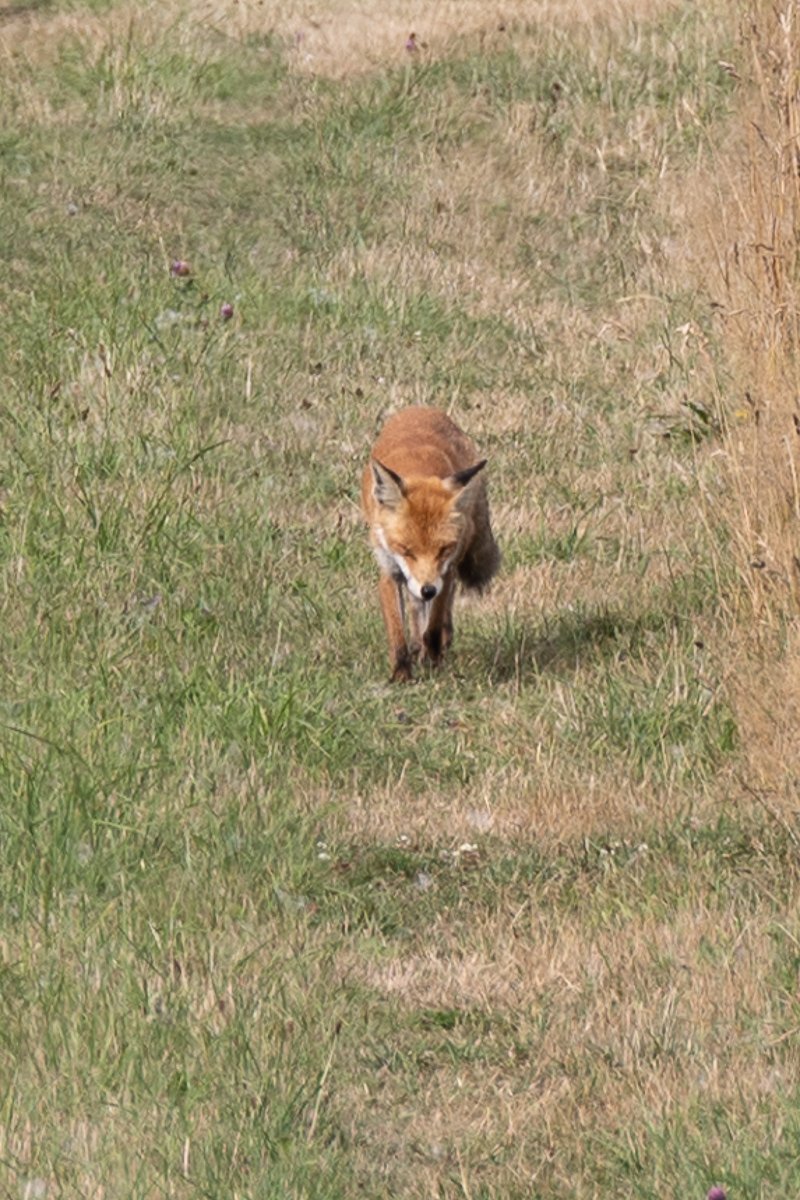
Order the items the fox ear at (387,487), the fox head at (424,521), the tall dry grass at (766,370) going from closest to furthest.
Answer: the tall dry grass at (766,370) < the fox ear at (387,487) < the fox head at (424,521)

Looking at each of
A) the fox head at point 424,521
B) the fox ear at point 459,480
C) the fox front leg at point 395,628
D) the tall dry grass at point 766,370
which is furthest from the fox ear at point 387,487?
the tall dry grass at point 766,370

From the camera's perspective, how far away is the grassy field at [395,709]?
5.20m

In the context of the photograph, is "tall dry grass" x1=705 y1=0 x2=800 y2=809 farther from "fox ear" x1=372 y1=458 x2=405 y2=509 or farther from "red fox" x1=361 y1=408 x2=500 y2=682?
"fox ear" x1=372 y1=458 x2=405 y2=509

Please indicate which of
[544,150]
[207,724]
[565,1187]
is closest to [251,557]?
[207,724]

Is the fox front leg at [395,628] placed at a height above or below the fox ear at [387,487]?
below

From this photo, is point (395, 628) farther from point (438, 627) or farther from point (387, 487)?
point (387, 487)

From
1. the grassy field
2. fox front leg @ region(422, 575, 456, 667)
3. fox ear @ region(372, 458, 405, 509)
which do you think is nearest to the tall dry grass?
the grassy field

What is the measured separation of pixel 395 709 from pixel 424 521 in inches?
30.8

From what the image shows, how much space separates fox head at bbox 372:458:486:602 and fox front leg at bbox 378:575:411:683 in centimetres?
26

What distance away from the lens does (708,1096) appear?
5.16m

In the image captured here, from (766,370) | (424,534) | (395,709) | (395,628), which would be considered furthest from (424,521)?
(766,370)

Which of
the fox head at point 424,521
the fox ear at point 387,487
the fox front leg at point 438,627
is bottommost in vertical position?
the fox front leg at point 438,627

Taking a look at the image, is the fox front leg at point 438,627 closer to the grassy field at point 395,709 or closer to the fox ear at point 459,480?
the grassy field at point 395,709

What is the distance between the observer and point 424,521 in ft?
29.0
